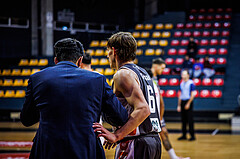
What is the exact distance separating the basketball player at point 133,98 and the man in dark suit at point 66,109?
0.34 m

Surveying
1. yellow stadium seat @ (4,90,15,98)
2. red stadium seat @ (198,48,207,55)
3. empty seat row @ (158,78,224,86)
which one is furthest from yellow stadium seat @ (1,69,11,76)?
red stadium seat @ (198,48,207,55)

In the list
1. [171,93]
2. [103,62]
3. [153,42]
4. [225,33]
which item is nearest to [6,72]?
[103,62]

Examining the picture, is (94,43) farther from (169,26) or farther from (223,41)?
(223,41)

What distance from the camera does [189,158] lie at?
6.76 metres

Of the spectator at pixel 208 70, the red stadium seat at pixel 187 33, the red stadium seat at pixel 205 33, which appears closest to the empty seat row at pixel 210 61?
the spectator at pixel 208 70

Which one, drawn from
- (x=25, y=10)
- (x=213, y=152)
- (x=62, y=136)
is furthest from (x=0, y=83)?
(x=62, y=136)

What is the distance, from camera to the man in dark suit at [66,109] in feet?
6.97

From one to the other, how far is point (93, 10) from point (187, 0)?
19.1ft

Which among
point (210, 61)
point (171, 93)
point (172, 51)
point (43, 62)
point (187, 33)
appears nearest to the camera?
point (171, 93)

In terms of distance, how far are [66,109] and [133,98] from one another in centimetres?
62

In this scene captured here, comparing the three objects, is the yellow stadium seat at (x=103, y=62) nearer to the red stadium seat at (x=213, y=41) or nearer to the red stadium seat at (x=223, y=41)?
the red stadium seat at (x=213, y=41)

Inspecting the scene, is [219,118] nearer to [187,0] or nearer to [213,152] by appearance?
[213,152]

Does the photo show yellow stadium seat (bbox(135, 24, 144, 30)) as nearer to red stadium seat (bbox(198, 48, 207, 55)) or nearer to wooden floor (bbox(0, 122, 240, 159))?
red stadium seat (bbox(198, 48, 207, 55))

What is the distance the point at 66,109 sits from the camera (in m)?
2.15
